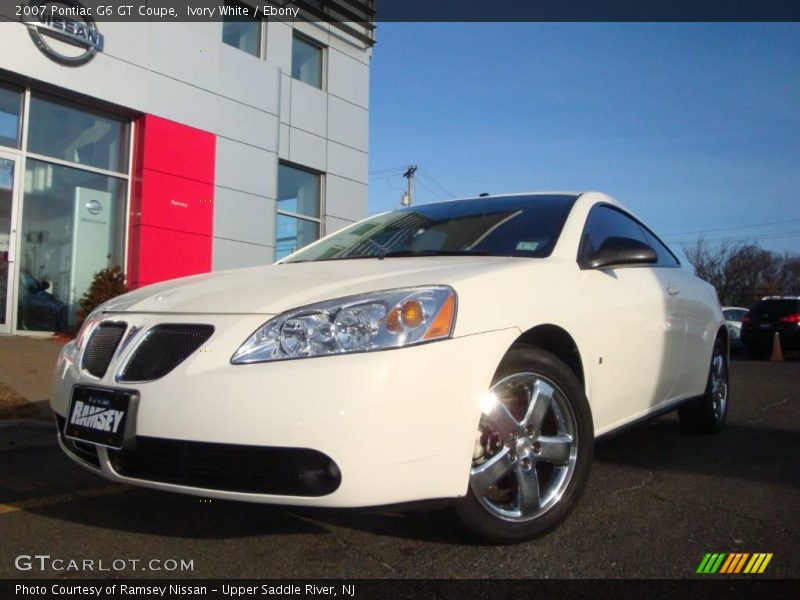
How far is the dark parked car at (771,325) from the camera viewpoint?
13086 mm

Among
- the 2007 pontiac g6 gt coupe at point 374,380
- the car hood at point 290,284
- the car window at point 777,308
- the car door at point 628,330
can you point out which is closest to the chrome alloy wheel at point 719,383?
the car door at point 628,330

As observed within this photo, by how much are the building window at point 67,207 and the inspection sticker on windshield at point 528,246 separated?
8.67 metres

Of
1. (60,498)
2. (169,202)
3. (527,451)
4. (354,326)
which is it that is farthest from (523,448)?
(169,202)

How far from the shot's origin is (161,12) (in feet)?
34.3

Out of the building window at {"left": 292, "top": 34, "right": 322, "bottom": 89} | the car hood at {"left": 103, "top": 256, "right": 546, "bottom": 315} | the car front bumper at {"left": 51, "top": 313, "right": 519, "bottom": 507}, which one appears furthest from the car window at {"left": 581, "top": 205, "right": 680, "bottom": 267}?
the building window at {"left": 292, "top": 34, "right": 322, "bottom": 89}

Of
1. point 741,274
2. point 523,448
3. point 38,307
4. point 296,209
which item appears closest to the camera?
point 523,448

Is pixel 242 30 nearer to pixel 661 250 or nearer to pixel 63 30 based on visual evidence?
pixel 63 30

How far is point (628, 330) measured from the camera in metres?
3.16

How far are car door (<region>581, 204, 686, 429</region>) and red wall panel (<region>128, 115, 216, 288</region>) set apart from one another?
8185mm

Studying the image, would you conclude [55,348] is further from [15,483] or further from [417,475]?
[417,475]

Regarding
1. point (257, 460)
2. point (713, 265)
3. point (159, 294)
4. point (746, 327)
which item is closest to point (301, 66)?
point (746, 327)

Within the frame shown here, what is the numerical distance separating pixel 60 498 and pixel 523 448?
7.16 ft

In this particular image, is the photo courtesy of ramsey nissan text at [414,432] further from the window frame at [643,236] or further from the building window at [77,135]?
the building window at [77,135]
